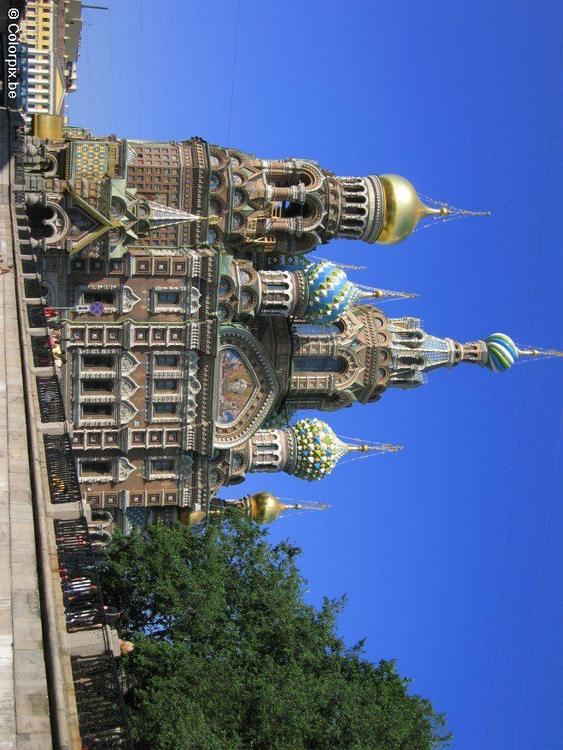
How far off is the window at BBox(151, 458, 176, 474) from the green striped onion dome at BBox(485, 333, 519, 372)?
595 inches

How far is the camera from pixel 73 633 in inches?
614

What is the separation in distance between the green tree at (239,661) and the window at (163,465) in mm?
4695

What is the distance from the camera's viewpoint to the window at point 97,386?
37906mm

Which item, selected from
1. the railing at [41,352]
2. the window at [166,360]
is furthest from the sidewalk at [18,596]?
the window at [166,360]

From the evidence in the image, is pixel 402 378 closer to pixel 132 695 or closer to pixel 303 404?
pixel 303 404

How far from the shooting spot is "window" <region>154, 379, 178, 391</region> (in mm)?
38938

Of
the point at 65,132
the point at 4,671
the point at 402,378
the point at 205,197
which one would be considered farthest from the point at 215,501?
the point at 4,671

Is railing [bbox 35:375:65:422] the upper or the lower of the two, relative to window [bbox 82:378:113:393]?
upper

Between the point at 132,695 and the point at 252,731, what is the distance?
13.3 feet

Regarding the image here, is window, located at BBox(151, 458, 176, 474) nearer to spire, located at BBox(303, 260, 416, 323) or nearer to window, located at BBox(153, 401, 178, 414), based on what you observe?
window, located at BBox(153, 401, 178, 414)

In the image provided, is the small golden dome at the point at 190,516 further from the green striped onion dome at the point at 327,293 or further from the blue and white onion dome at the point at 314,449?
→ the green striped onion dome at the point at 327,293

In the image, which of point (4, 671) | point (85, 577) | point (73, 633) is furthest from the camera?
point (85, 577)

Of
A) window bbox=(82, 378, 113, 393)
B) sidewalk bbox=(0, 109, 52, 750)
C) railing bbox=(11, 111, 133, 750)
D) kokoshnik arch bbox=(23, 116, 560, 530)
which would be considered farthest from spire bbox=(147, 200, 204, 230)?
sidewalk bbox=(0, 109, 52, 750)

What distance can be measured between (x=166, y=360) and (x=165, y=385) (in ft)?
3.11
